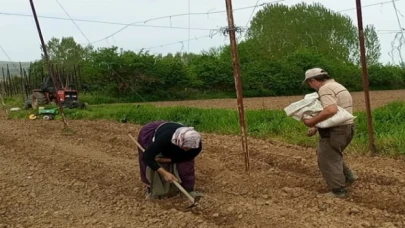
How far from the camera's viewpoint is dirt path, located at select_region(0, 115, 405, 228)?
413 centimetres

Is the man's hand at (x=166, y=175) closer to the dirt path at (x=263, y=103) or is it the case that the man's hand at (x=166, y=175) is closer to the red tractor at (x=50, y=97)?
the dirt path at (x=263, y=103)

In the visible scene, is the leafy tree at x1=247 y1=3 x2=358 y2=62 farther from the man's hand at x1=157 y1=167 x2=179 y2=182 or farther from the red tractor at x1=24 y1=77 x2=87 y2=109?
the man's hand at x1=157 y1=167 x2=179 y2=182

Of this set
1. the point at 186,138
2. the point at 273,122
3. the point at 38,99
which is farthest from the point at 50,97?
the point at 186,138

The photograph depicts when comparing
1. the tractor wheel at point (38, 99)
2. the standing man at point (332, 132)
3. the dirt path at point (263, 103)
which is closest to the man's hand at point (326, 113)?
the standing man at point (332, 132)

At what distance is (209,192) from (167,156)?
2.51 feet

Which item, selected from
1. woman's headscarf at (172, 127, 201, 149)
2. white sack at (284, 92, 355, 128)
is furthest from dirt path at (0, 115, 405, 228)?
white sack at (284, 92, 355, 128)

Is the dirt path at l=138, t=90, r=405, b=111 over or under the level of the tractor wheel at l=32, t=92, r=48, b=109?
under

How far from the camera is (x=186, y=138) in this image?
4.22m

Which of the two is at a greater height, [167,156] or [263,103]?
[167,156]

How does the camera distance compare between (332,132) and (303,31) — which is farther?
(303,31)

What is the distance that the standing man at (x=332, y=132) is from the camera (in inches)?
175

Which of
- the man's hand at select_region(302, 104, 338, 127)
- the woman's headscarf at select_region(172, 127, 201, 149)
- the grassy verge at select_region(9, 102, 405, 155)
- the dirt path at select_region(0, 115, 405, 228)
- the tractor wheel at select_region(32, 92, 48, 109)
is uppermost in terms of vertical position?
the tractor wheel at select_region(32, 92, 48, 109)

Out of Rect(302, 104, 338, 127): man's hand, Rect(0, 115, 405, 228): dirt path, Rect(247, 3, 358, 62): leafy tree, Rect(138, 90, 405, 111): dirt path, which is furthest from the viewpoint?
Rect(247, 3, 358, 62): leafy tree

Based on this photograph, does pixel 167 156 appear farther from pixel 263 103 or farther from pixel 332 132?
pixel 263 103
